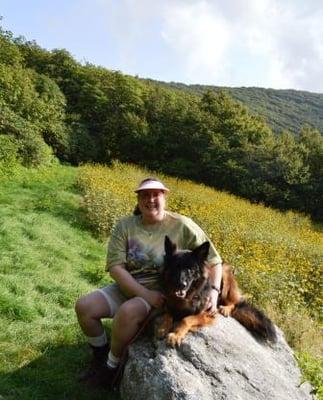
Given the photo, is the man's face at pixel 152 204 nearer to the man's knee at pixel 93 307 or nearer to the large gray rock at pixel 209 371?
the man's knee at pixel 93 307

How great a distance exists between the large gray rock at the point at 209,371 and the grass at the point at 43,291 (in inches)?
25.0

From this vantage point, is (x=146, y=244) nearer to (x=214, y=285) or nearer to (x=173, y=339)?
(x=214, y=285)

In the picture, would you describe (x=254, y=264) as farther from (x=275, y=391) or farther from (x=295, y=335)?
(x=275, y=391)

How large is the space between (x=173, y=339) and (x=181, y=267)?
625 millimetres

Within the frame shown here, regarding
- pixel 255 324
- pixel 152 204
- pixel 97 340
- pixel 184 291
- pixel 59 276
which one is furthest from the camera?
pixel 59 276

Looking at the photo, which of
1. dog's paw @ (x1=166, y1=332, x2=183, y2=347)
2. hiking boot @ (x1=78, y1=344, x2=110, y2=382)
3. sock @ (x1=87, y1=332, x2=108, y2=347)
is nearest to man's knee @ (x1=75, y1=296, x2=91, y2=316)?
sock @ (x1=87, y1=332, x2=108, y2=347)

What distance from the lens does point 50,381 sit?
4.64m

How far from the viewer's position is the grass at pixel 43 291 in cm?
464

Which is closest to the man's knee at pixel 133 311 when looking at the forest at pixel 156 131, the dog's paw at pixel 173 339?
the dog's paw at pixel 173 339

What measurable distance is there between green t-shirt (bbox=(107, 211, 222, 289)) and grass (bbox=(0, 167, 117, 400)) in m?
1.14

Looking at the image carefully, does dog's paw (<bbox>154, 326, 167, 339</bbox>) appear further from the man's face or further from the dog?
the man's face

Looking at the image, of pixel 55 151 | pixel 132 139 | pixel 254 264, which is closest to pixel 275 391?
pixel 254 264

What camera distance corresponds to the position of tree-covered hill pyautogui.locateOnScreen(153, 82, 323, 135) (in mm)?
81938

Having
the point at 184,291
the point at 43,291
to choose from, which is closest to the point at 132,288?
the point at 184,291
